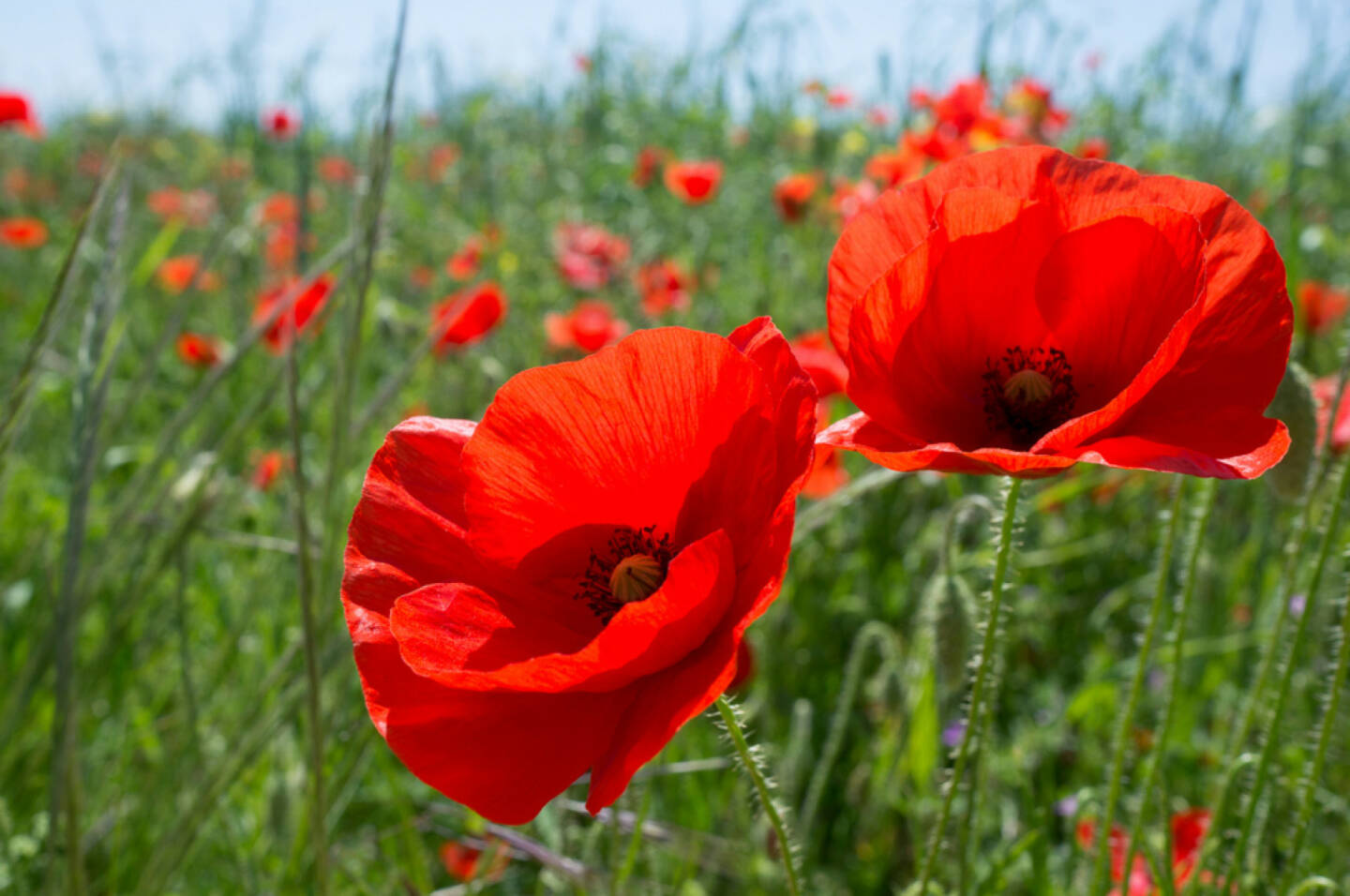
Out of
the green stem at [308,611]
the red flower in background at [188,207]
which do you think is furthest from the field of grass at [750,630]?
the red flower in background at [188,207]

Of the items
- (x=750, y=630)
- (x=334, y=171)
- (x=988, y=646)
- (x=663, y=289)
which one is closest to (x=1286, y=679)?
(x=988, y=646)

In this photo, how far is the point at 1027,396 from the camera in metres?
0.87

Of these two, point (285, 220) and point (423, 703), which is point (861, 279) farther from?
point (285, 220)

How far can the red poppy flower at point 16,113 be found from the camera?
216 inches

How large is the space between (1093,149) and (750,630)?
1642mm

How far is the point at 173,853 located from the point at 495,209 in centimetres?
485

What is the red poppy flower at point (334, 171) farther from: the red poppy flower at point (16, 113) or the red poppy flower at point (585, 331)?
the red poppy flower at point (585, 331)

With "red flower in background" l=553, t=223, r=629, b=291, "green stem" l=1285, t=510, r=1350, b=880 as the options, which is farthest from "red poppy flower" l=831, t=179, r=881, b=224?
"green stem" l=1285, t=510, r=1350, b=880

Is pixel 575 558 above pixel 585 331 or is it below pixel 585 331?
above

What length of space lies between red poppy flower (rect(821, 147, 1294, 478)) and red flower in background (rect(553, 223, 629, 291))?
347 cm

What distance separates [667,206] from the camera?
579 centimetres

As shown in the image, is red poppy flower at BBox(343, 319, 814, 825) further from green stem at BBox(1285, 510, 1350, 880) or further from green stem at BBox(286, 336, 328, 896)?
green stem at BBox(1285, 510, 1350, 880)

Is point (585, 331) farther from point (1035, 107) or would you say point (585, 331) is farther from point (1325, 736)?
point (1325, 736)

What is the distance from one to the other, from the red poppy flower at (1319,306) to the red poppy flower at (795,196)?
71.0 inches
